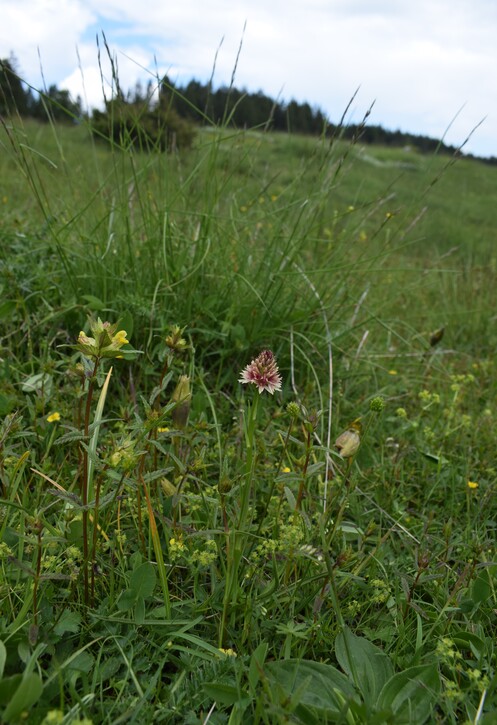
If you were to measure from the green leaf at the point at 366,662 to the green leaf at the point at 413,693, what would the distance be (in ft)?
0.10

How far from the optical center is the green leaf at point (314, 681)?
93 centimetres

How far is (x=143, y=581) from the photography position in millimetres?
1048

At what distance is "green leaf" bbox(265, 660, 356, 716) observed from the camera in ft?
3.06

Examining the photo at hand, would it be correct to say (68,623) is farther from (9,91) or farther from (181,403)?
(9,91)

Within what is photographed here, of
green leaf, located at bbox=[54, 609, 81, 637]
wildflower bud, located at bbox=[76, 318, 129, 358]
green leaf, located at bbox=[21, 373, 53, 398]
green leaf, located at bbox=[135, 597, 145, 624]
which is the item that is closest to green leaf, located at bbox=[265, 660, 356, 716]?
green leaf, located at bbox=[135, 597, 145, 624]

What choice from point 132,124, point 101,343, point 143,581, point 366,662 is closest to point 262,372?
point 101,343

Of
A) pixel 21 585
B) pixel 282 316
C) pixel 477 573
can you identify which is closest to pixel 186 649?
pixel 21 585

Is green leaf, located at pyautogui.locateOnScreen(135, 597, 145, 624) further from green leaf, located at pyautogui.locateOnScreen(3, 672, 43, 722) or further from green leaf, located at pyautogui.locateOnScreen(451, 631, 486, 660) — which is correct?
green leaf, located at pyautogui.locateOnScreen(451, 631, 486, 660)

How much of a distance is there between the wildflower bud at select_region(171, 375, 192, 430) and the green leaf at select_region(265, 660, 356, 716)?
23.7 inches

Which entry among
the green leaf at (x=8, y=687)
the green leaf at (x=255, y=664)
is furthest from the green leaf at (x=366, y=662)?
the green leaf at (x=8, y=687)

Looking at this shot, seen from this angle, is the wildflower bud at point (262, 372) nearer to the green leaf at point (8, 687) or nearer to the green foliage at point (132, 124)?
the green leaf at point (8, 687)

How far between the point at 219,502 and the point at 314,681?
0.33 m

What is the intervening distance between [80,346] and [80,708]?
21.3 inches

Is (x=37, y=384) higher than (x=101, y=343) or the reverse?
the reverse
